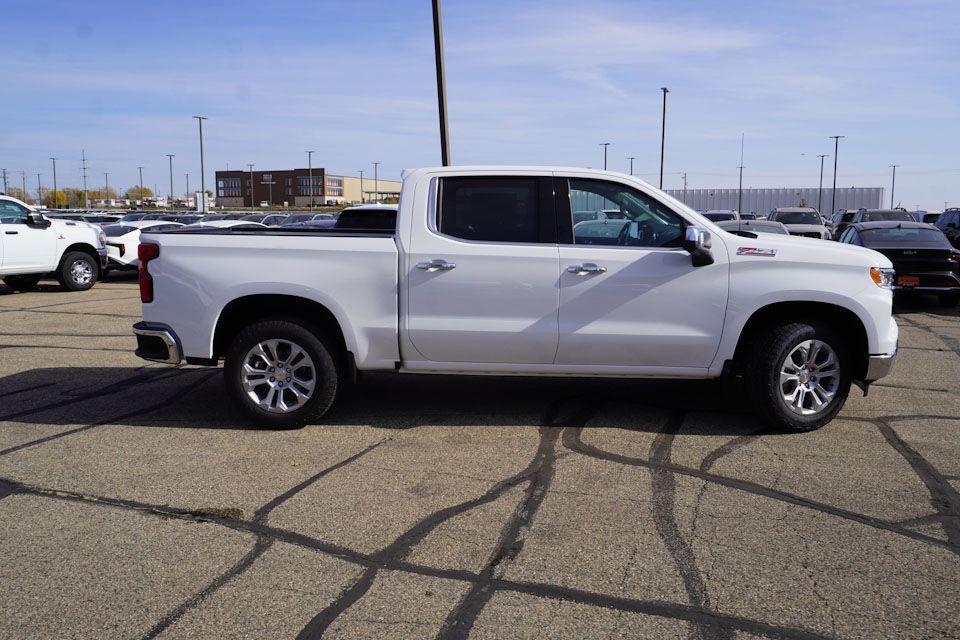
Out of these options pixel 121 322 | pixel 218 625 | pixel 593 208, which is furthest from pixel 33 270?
pixel 218 625

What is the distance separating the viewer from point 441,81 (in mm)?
14438

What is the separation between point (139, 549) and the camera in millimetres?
4164

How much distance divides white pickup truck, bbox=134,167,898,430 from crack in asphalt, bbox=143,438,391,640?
3.56ft

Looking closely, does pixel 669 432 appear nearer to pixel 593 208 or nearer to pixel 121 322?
pixel 593 208

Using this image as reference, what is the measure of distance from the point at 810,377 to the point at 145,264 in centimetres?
516

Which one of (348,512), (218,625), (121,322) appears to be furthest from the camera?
(121,322)

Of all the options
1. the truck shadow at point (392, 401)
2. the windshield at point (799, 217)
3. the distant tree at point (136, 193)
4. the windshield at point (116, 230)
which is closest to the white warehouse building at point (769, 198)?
the windshield at point (799, 217)

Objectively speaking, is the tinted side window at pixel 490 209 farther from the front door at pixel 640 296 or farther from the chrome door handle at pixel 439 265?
the front door at pixel 640 296

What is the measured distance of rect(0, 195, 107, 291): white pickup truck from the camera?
15.5m

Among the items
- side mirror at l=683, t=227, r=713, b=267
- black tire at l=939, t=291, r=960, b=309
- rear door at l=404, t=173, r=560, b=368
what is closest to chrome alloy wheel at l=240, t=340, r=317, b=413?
rear door at l=404, t=173, r=560, b=368

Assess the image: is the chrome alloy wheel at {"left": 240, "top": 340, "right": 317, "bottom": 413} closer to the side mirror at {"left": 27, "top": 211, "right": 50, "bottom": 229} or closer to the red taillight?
the red taillight

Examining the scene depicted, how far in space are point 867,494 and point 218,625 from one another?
378 cm

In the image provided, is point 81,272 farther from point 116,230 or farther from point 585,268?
point 585,268

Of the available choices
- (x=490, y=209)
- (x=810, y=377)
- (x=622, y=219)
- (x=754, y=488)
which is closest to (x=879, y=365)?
(x=810, y=377)
